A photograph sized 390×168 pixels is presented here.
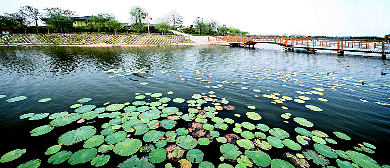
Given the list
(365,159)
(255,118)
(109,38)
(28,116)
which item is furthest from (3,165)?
(109,38)

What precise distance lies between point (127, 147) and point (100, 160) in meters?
0.58

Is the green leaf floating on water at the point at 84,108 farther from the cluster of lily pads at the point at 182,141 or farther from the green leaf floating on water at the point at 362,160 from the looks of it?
the green leaf floating on water at the point at 362,160

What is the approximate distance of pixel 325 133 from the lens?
4723 mm

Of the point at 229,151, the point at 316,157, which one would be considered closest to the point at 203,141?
the point at 229,151

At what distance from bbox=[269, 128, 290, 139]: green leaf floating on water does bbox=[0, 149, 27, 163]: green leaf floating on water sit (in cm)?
626

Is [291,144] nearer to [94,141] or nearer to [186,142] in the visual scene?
[186,142]

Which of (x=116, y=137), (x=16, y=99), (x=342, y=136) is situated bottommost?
(x=342, y=136)

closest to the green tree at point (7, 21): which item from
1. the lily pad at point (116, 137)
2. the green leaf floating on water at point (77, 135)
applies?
the green leaf floating on water at point (77, 135)

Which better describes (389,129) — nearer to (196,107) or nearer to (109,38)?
(196,107)

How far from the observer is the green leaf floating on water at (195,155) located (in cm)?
350

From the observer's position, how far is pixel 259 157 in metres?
3.58

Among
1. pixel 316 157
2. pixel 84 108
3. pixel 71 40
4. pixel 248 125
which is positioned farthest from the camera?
pixel 71 40

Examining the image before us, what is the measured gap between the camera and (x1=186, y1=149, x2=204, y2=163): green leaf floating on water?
350 cm

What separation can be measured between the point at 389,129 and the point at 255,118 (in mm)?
3989
